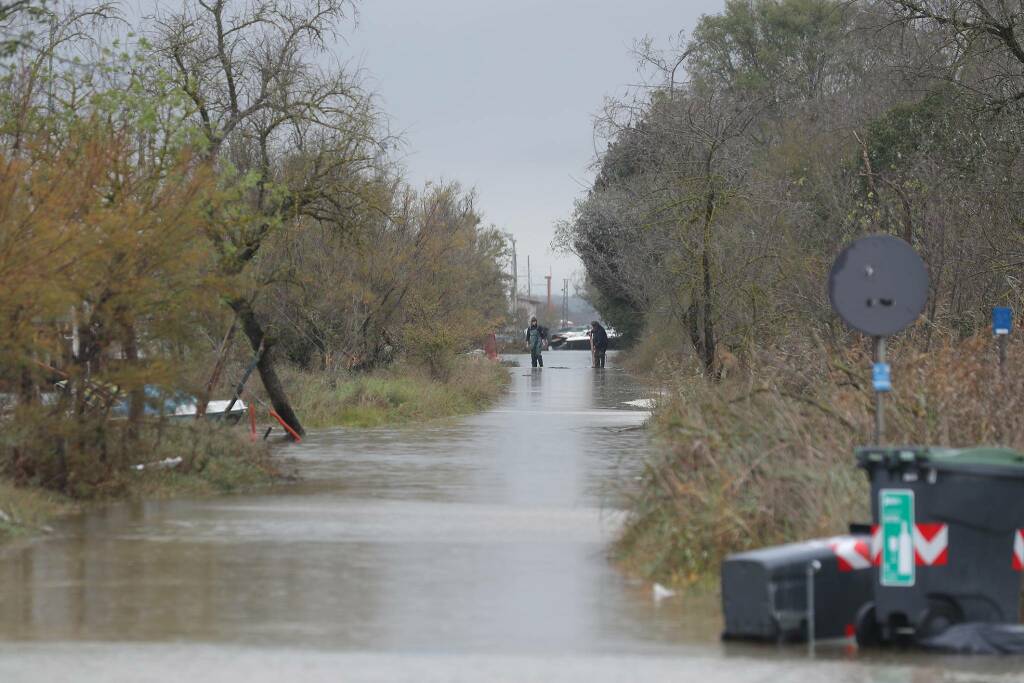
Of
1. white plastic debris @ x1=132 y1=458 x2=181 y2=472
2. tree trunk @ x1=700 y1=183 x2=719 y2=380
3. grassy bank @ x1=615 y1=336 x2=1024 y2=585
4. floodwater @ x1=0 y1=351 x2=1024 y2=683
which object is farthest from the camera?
tree trunk @ x1=700 y1=183 x2=719 y2=380

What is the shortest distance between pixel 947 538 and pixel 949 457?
0.46 m

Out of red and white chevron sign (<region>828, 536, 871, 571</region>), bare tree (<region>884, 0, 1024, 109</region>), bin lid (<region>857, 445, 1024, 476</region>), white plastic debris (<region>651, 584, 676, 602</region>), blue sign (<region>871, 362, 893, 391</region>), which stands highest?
bare tree (<region>884, 0, 1024, 109</region>)

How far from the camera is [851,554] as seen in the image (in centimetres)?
960

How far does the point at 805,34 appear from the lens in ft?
252

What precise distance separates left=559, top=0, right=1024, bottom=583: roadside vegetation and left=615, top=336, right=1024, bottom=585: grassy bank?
2 cm

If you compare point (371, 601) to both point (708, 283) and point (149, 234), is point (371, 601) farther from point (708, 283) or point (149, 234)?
point (708, 283)

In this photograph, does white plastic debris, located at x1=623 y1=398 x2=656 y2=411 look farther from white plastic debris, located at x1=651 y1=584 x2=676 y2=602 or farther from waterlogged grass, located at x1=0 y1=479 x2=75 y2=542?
white plastic debris, located at x1=651 y1=584 x2=676 y2=602

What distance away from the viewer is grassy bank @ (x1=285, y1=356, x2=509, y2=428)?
32062mm

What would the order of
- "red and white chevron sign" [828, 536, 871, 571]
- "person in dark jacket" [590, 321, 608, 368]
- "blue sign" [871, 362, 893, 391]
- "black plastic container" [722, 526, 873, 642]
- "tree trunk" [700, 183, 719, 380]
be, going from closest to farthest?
"black plastic container" [722, 526, 873, 642], "red and white chevron sign" [828, 536, 871, 571], "blue sign" [871, 362, 893, 391], "tree trunk" [700, 183, 719, 380], "person in dark jacket" [590, 321, 608, 368]

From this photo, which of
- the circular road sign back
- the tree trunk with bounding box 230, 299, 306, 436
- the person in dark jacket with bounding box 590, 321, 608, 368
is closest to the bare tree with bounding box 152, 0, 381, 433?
the tree trunk with bounding box 230, 299, 306, 436

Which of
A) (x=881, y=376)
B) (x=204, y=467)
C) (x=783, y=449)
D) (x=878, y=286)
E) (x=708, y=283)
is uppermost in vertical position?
(x=708, y=283)

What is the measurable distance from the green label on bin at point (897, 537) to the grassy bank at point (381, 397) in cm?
2265

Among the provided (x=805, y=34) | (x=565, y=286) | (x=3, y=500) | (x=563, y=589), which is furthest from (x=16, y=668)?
(x=565, y=286)

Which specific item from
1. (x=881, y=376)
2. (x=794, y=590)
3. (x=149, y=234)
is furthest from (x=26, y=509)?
(x=794, y=590)
